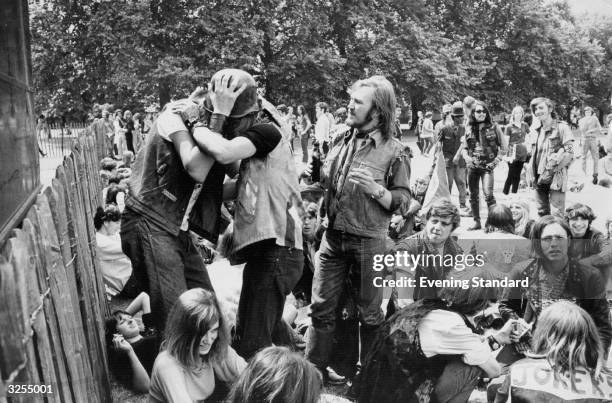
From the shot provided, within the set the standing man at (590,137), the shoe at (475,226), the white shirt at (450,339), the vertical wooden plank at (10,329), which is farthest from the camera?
the standing man at (590,137)

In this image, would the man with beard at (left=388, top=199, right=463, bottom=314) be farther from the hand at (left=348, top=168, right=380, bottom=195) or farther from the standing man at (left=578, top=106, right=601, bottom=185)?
the standing man at (left=578, top=106, right=601, bottom=185)

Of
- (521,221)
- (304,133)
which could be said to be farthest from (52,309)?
(304,133)

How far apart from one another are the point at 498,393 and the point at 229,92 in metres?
2.09

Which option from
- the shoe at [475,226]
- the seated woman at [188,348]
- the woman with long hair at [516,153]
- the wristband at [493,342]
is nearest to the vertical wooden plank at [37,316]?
the seated woman at [188,348]

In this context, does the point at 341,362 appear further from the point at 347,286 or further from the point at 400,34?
the point at 400,34

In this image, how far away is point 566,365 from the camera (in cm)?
295

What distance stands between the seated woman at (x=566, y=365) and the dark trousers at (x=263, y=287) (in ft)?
4.03

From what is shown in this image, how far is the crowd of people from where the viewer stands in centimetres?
296

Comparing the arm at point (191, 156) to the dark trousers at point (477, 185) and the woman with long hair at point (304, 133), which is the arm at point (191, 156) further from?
the woman with long hair at point (304, 133)

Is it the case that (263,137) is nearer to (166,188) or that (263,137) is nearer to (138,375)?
(166,188)

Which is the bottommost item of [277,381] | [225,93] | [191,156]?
[277,381]

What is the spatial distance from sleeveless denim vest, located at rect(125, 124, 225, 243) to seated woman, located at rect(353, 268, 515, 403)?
44.4 inches

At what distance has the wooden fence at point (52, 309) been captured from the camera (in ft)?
6.98

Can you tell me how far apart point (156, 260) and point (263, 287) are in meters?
0.57
